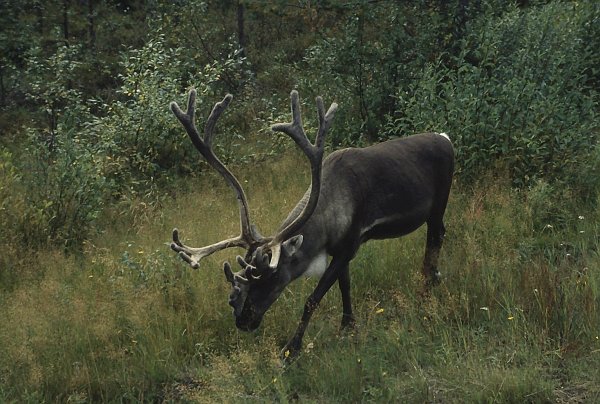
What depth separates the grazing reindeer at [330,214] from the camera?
5.37 meters

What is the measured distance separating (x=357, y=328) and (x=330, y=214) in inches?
35.2

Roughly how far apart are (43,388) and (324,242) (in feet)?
7.32

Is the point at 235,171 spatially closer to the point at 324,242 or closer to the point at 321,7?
the point at 321,7

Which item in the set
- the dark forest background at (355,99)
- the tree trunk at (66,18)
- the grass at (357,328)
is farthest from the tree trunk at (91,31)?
the grass at (357,328)

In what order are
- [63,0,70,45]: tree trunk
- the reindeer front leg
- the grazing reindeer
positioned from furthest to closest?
[63,0,70,45]: tree trunk, the reindeer front leg, the grazing reindeer

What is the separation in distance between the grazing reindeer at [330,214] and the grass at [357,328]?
1.01ft

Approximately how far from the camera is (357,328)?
5.83 metres

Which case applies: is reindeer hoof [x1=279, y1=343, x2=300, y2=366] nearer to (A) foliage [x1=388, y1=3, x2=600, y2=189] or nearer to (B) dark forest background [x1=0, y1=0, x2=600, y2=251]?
(B) dark forest background [x1=0, y1=0, x2=600, y2=251]

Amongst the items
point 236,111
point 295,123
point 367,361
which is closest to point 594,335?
point 367,361

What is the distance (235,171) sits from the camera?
34.0ft

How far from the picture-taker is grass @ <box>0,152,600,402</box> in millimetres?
4996

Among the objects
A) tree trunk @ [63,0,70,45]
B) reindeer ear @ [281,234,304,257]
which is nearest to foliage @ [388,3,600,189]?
reindeer ear @ [281,234,304,257]

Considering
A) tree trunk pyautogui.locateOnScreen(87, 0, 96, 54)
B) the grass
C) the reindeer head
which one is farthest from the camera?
tree trunk pyautogui.locateOnScreen(87, 0, 96, 54)

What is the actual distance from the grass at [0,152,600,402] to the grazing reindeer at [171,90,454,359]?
12.1 inches
